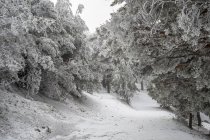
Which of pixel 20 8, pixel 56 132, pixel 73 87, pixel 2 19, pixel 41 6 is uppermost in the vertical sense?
pixel 41 6

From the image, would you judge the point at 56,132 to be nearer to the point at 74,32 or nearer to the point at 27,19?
the point at 27,19

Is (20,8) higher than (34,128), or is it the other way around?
(20,8)

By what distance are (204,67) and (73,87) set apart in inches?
505

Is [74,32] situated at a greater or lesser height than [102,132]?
greater

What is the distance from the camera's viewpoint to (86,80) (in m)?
22.9

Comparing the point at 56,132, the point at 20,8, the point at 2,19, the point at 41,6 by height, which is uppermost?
the point at 41,6

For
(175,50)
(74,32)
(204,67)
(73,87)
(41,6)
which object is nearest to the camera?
(204,67)

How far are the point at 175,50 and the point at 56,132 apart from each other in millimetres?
6954

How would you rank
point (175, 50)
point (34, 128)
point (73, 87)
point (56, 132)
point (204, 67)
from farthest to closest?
point (73, 87) → point (56, 132) → point (34, 128) → point (175, 50) → point (204, 67)

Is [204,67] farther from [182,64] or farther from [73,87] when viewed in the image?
[73,87]

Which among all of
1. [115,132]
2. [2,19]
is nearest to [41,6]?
[2,19]

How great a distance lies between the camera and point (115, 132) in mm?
13227

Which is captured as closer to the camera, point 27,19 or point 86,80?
point 27,19

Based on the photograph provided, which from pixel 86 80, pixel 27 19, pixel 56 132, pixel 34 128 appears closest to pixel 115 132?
pixel 56 132
